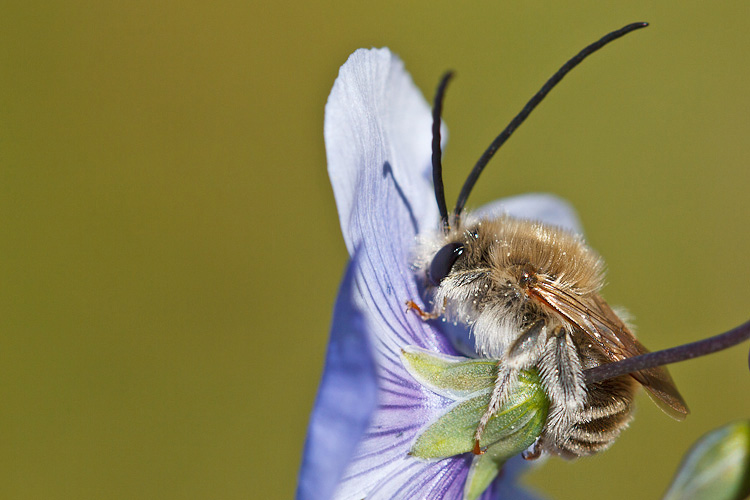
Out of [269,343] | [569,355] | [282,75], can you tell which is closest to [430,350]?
[569,355]

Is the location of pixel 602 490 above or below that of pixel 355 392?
below

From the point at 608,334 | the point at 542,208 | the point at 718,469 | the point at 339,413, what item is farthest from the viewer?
the point at 542,208

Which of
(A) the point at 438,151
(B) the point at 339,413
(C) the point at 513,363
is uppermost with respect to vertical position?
(A) the point at 438,151

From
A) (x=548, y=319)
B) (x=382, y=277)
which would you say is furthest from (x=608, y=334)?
(x=382, y=277)

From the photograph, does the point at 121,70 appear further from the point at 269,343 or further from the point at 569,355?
the point at 569,355

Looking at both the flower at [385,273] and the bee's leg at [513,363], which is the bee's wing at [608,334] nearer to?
the bee's leg at [513,363]

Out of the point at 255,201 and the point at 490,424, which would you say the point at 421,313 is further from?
the point at 255,201
